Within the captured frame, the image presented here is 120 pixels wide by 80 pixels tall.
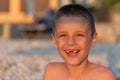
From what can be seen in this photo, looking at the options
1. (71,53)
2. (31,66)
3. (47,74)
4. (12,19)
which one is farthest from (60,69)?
(12,19)

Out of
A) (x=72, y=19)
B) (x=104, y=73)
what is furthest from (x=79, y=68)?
(x=72, y=19)

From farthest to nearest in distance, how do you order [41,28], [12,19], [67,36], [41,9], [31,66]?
[41,9], [12,19], [41,28], [31,66], [67,36]

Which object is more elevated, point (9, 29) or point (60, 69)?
point (60, 69)

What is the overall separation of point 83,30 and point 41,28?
42.1 feet

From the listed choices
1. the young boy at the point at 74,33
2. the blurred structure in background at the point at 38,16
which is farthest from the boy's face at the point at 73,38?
the blurred structure in background at the point at 38,16

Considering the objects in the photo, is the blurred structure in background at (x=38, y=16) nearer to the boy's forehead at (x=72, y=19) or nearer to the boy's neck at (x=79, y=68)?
the boy's neck at (x=79, y=68)

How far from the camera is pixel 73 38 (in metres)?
3.02

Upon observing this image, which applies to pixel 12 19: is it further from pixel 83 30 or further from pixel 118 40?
pixel 83 30

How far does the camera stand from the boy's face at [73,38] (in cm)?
302

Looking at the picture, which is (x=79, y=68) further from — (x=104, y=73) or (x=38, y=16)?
(x=38, y=16)

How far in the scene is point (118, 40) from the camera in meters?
16.9

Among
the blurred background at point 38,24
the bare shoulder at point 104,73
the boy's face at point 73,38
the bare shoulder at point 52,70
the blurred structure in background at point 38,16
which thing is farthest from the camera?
the blurred structure in background at point 38,16

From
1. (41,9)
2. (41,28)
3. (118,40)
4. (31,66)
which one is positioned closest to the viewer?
(31,66)

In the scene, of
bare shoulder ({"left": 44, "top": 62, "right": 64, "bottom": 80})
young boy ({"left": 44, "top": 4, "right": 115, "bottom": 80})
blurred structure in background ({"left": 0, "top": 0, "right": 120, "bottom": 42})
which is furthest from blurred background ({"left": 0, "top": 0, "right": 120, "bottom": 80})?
young boy ({"left": 44, "top": 4, "right": 115, "bottom": 80})
